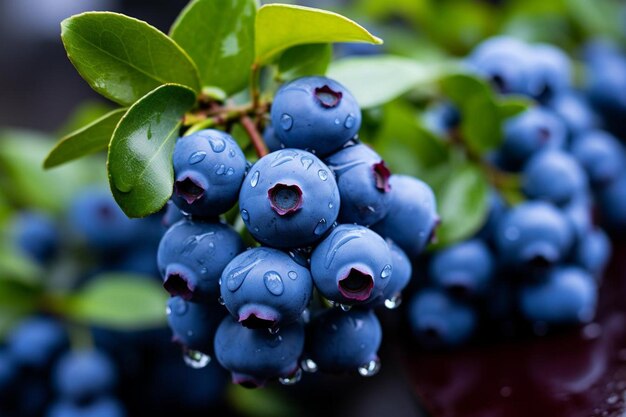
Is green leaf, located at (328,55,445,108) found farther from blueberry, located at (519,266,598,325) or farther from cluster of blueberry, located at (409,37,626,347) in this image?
blueberry, located at (519,266,598,325)

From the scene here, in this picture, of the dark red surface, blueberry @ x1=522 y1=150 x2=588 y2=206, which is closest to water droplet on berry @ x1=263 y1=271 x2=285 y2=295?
the dark red surface

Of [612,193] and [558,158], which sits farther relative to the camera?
[612,193]

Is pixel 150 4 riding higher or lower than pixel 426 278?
lower

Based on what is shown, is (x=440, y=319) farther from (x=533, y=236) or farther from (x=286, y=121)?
(x=286, y=121)

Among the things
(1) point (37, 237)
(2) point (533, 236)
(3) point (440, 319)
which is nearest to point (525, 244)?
(2) point (533, 236)

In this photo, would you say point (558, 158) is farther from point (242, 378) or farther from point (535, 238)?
point (242, 378)

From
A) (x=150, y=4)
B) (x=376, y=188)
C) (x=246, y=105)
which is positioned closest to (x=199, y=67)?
(x=246, y=105)

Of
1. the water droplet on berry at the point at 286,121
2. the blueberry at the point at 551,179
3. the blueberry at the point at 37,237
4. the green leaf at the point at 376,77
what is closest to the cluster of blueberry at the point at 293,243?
the water droplet on berry at the point at 286,121
